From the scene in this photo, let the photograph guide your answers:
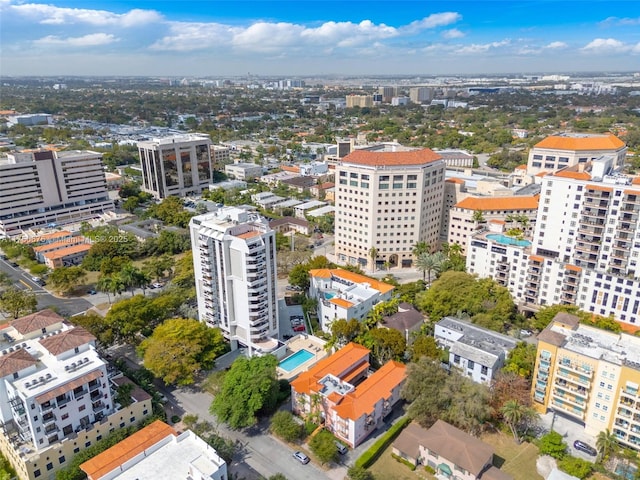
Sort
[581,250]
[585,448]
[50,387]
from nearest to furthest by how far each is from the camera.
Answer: [50,387] < [585,448] < [581,250]

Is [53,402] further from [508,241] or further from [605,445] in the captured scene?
[508,241]

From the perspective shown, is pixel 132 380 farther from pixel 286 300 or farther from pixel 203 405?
pixel 286 300

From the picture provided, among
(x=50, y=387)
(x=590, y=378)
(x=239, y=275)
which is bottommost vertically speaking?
(x=590, y=378)

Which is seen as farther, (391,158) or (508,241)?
(391,158)

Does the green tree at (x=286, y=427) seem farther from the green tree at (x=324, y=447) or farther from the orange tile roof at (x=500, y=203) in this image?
the orange tile roof at (x=500, y=203)

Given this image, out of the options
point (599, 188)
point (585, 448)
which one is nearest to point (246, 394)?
point (585, 448)

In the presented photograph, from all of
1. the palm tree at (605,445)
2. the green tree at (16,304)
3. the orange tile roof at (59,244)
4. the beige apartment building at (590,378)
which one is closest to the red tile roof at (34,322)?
the green tree at (16,304)
